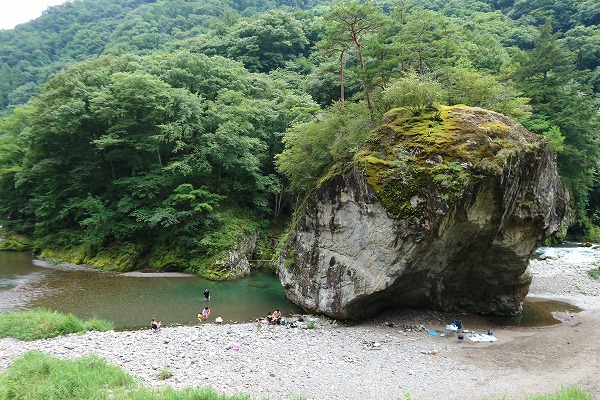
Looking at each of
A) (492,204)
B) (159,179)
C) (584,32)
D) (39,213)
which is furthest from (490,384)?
(584,32)

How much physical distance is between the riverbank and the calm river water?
2.75 meters

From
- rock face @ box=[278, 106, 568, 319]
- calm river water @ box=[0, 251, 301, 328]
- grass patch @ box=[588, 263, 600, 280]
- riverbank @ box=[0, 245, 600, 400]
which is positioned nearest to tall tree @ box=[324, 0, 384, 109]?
rock face @ box=[278, 106, 568, 319]

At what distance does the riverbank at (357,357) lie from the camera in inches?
418

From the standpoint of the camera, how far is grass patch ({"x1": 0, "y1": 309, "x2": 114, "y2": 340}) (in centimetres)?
1412

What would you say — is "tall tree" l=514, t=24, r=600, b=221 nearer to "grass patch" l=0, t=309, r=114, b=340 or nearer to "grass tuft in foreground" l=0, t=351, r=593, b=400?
"grass tuft in foreground" l=0, t=351, r=593, b=400

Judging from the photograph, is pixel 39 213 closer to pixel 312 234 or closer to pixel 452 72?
pixel 312 234

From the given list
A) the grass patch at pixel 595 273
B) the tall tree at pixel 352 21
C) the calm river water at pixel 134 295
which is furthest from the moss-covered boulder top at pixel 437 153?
the grass patch at pixel 595 273

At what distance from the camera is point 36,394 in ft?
27.9

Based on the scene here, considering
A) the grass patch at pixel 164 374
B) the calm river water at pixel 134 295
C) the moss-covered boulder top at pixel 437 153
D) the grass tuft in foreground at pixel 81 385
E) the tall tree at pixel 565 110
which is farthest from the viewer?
the tall tree at pixel 565 110

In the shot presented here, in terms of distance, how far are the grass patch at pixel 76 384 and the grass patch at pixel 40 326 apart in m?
4.16

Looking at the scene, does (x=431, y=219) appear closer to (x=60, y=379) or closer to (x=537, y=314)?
(x=537, y=314)

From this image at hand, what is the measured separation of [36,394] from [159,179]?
23561mm

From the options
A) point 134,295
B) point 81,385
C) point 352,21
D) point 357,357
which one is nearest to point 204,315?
point 134,295

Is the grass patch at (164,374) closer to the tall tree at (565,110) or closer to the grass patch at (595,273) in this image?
the grass patch at (595,273)
